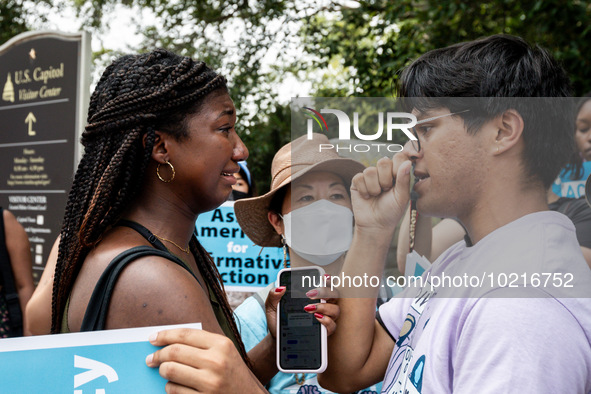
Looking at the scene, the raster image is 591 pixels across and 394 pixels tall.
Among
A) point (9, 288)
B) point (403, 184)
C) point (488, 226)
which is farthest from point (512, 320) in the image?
point (9, 288)

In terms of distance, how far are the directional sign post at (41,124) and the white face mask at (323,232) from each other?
2.79 metres

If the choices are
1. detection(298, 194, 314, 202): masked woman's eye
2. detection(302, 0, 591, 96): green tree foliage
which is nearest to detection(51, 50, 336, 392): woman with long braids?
detection(298, 194, 314, 202): masked woman's eye

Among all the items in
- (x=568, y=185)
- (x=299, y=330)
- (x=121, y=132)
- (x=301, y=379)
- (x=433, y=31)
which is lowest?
(x=301, y=379)

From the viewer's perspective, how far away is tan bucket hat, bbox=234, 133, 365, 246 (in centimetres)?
132

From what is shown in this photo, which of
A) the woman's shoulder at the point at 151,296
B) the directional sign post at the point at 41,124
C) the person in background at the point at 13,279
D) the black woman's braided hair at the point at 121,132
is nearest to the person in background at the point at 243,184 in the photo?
the directional sign post at the point at 41,124

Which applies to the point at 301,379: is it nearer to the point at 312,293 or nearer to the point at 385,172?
the point at 312,293

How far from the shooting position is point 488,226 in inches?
47.4

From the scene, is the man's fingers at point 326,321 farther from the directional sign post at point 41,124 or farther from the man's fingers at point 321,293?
the directional sign post at point 41,124

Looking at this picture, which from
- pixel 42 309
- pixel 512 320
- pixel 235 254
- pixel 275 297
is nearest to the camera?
pixel 512 320

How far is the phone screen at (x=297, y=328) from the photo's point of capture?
62.5 inches

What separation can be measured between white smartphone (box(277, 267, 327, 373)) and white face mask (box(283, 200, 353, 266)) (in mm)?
103

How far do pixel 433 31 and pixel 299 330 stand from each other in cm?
477

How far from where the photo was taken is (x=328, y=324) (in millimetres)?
1550

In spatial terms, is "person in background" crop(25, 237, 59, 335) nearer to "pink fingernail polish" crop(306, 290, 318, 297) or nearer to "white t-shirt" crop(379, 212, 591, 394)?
"pink fingernail polish" crop(306, 290, 318, 297)
